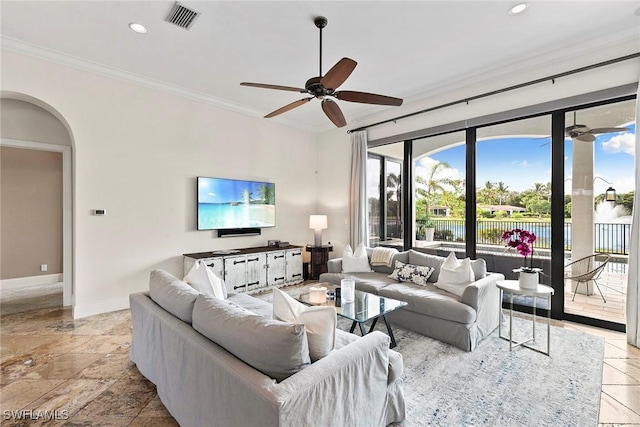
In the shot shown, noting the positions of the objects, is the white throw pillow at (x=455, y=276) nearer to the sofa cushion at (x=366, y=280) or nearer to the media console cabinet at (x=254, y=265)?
the sofa cushion at (x=366, y=280)

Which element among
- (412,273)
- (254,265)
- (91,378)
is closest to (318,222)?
(254,265)

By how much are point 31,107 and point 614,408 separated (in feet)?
23.2

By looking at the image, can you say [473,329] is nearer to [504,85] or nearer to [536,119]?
[536,119]

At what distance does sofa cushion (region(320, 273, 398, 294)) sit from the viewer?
380 centimetres

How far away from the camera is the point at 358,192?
5.62 metres

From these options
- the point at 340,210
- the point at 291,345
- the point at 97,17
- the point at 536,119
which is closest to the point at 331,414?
the point at 291,345

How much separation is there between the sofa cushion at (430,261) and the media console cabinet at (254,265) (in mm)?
2239

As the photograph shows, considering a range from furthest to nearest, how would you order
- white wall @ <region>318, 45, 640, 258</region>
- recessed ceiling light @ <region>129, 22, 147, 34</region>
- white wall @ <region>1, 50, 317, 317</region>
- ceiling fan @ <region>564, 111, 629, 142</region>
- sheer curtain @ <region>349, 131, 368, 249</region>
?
sheer curtain @ <region>349, 131, 368, 249</region> < white wall @ <region>1, 50, 317, 317</region> < ceiling fan @ <region>564, 111, 629, 142</region> < white wall @ <region>318, 45, 640, 258</region> < recessed ceiling light @ <region>129, 22, 147, 34</region>

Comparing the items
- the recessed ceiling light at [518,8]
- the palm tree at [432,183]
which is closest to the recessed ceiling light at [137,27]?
the recessed ceiling light at [518,8]

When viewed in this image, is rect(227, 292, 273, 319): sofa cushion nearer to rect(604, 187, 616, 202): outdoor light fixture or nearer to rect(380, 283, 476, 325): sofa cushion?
rect(380, 283, 476, 325): sofa cushion

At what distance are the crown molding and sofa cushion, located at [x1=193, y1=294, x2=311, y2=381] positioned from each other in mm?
3988

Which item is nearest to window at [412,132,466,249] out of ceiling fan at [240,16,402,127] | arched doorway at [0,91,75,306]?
ceiling fan at [240,16,402,127]

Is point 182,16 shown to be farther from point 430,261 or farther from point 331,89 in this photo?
point 430,261

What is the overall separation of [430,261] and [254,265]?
108 inches
